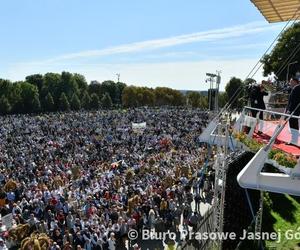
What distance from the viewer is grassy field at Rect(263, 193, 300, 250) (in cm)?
1276

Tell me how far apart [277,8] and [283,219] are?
6.97 metres

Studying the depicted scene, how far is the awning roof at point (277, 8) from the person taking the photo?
1247cm

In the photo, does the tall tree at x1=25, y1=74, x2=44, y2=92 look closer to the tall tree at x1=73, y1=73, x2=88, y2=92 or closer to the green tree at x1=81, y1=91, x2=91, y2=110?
the tall tree at x1=73, y1=73, x2=88, y2=92

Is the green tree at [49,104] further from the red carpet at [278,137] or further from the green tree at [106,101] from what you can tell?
the red carpet at [278,137]

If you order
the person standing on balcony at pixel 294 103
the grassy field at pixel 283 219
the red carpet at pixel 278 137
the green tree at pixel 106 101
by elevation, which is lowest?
the grassy field at pixel 283 219

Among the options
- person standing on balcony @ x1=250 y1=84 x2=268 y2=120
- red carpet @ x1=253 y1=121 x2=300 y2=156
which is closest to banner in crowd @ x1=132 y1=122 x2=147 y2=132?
person standing on balcony @ x1=250 y1=84 x2=268 y2=120

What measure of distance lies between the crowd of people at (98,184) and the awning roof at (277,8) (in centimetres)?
476

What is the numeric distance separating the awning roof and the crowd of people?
476 centimetres

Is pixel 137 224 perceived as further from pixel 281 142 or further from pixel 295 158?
pixel 295 158

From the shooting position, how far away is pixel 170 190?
20125 millimetres

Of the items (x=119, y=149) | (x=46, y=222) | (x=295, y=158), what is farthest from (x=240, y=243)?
(x=119, y=149)

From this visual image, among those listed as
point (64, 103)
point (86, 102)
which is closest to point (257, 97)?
point (64, 103)

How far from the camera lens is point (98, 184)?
71.1ft

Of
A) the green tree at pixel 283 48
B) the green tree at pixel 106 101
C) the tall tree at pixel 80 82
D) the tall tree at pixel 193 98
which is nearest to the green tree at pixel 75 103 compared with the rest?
the green tree at pixel 106 101
